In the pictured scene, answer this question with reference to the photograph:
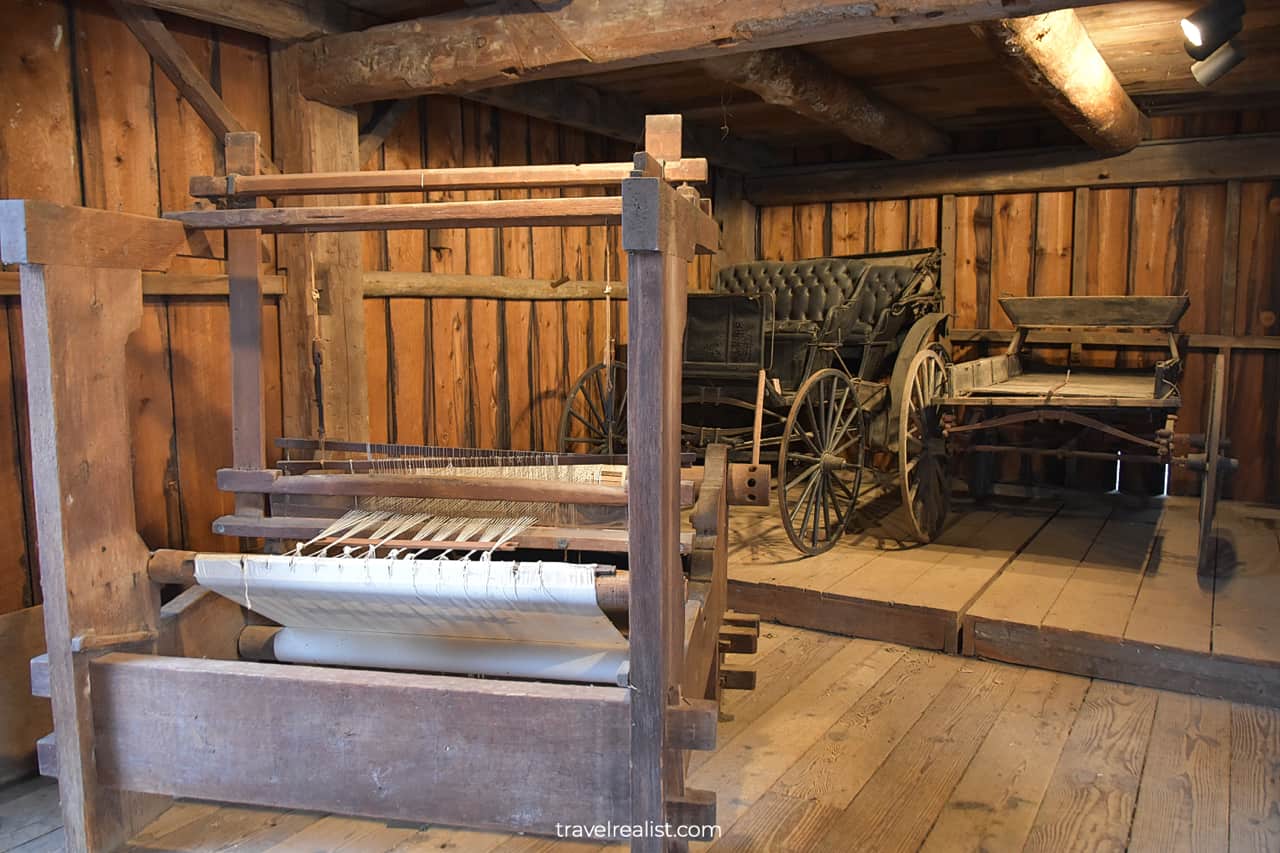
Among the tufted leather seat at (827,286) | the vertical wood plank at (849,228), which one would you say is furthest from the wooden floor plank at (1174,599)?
the vertical wood plank at (849,228)

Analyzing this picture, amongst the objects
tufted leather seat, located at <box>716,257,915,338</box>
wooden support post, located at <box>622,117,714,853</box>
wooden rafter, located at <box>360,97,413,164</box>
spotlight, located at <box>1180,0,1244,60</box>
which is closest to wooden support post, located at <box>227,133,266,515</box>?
wooden support post, located at <box>622,117,714,853</box>

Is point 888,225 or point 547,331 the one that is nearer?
point 547,331

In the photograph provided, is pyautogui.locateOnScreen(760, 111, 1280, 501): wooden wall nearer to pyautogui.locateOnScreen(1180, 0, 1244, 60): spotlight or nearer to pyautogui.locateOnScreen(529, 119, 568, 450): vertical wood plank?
pyautogui.locateOnScreen(1180, 0, 1244, 60): spotlight

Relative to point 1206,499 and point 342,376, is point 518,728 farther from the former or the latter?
point 1206,499

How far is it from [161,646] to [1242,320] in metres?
5.17

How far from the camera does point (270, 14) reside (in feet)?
9.20

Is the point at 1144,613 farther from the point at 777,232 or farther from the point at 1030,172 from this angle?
the point at 777,232

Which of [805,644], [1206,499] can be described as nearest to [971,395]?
[1206,499]

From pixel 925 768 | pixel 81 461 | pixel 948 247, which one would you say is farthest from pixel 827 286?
pixel 81 461

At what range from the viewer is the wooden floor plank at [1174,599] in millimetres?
2979

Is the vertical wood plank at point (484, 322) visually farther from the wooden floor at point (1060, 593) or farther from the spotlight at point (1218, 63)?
the spotlight at point (1218, 63)

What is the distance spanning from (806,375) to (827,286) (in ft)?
2.90

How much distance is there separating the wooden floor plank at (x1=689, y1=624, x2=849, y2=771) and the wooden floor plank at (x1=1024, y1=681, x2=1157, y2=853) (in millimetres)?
798

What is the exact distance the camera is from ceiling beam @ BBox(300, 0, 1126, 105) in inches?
97.3
